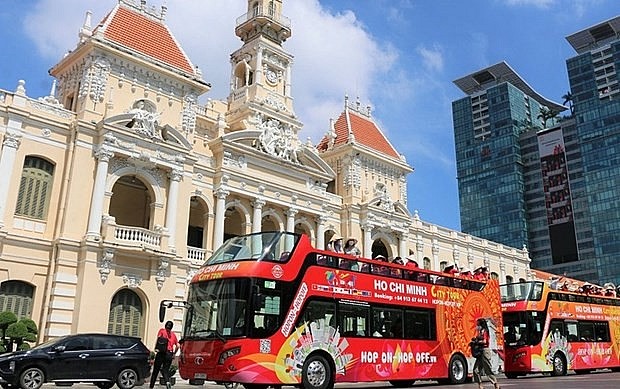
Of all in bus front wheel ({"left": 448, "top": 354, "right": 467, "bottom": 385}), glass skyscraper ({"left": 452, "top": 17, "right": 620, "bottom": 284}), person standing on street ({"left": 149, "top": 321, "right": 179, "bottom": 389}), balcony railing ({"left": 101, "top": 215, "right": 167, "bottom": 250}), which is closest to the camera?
person standing on street ({"left": 149, "top": 321, "right": 179, "bottom": 389})

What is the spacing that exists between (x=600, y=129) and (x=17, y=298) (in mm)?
98571

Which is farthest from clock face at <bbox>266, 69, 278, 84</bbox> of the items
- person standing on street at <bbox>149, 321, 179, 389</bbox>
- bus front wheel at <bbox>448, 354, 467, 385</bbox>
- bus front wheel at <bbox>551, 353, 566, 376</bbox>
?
person standing on street at <bbox>149, 321, 179, 389</bbox>

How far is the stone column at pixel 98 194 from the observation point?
77.7ft

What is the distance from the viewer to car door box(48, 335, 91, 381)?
15.0 m

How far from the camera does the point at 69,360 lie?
1520cm

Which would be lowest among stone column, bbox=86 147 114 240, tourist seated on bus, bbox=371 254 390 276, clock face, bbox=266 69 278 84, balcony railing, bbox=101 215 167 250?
tourist seated on bus, bbox=371 254 390 276

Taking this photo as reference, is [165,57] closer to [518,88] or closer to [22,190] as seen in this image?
[22,190]

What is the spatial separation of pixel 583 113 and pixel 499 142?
58.7ft

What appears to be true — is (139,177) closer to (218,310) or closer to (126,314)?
(126,314)

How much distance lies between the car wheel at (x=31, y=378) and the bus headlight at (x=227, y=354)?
5.57 m

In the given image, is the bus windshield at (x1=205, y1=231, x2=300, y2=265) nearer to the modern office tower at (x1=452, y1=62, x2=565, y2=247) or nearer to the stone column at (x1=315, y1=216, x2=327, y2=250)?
the stone column at (x1=315, y1=216, x2=327, y2=250)

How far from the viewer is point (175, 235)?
2641 cm

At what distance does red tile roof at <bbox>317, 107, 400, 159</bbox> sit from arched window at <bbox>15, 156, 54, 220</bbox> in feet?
67.7

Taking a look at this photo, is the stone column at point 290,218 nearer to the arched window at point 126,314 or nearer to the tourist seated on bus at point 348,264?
the arched window at point 126,314
